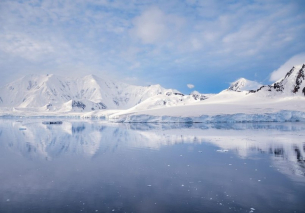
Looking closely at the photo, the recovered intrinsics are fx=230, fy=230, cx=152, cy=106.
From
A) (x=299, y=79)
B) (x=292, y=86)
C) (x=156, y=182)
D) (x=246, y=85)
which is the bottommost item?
(x=156, y=182)

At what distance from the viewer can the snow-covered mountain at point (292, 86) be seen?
66.6m

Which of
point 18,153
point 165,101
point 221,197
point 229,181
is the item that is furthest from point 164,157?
point 165,101

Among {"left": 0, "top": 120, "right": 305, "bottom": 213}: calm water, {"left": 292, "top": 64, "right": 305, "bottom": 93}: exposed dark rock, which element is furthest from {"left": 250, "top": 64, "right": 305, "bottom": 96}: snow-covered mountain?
{"left": 0, "top": 120, "right": 305, "bottom": 213}: calm water

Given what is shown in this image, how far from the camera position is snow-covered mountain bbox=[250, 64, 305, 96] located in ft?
218

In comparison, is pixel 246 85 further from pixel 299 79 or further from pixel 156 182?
pixel 156 182

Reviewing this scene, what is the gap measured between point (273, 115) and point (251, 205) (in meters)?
45.4

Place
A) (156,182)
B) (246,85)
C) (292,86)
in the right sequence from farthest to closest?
(246,85) → (292,86) → (156,182)

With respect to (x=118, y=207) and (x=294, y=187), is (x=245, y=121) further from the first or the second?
(x=118, y=207)

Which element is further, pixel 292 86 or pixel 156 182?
pixel 292 86

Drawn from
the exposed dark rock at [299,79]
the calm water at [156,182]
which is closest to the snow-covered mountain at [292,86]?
the exposed dark rock at [299,79]

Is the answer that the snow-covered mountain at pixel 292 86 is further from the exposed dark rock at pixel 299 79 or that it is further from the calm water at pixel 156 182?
the calm water at pixel 156 182

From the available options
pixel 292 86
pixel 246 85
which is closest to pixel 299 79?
pixel 292 86

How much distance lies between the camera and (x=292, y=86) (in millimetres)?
68938

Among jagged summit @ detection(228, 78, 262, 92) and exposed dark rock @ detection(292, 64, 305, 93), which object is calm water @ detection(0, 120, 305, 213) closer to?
exposed dark rock @ detection(292, 64, 305, 93)
